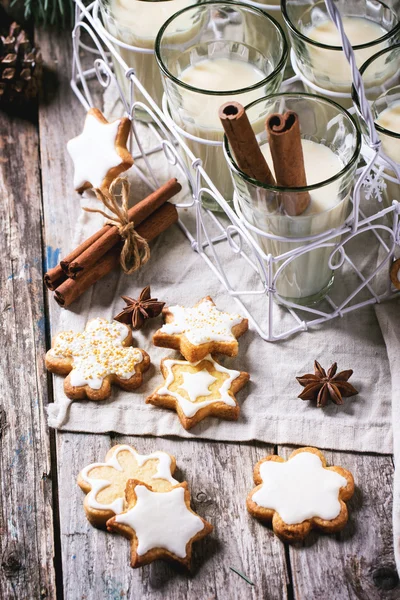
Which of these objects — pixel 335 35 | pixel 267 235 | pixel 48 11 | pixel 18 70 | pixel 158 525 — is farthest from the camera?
pixel 48 11

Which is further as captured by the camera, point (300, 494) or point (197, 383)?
point (197, 383)

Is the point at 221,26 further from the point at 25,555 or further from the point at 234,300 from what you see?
the point at 25,555

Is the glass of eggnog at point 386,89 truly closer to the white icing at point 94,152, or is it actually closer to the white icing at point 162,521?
the white icing at point 94,152

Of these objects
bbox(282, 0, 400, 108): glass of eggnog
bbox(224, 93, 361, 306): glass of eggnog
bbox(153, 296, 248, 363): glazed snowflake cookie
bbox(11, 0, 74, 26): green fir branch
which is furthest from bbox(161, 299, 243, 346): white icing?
bbox(11, 0, 74, 26): green fir branch

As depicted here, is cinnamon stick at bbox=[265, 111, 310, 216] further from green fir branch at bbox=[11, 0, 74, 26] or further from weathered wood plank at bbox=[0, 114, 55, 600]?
green fir branch at bbox=[11, 0, 74, 26]

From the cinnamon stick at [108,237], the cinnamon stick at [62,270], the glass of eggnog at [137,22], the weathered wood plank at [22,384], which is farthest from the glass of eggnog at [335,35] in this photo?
the weathered wood plank at [22,384]

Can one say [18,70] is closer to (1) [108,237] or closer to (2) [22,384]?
(1) [108,237]

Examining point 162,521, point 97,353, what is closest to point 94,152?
point 97,353
